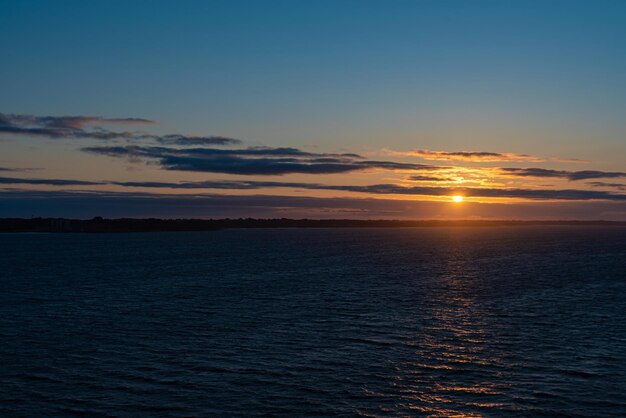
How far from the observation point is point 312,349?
35562 millimetres

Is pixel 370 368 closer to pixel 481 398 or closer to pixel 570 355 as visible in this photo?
pixel 481 398

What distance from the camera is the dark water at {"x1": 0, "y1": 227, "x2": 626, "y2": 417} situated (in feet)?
87.1

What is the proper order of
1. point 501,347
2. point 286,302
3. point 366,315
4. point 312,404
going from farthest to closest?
1. point 286,302
2. point 366,315
3. point 501,347
4. point 312,404

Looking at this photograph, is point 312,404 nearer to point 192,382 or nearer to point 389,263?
point 192,382

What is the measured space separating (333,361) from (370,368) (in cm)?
222

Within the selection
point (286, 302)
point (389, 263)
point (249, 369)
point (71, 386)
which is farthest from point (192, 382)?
point (389, 263)

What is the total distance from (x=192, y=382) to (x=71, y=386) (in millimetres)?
5308


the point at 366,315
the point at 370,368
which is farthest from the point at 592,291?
the point at 370,368

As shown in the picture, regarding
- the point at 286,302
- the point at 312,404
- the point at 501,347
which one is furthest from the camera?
the point at 286,302

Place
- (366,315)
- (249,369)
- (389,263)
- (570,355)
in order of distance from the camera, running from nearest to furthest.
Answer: (249,369) → (570,355) → (366,315) → (389,263)

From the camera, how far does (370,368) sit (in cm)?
3144

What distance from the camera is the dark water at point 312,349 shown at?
87.1ft

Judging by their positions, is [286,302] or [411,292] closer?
[286,302]

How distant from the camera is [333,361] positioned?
32.8 meters
